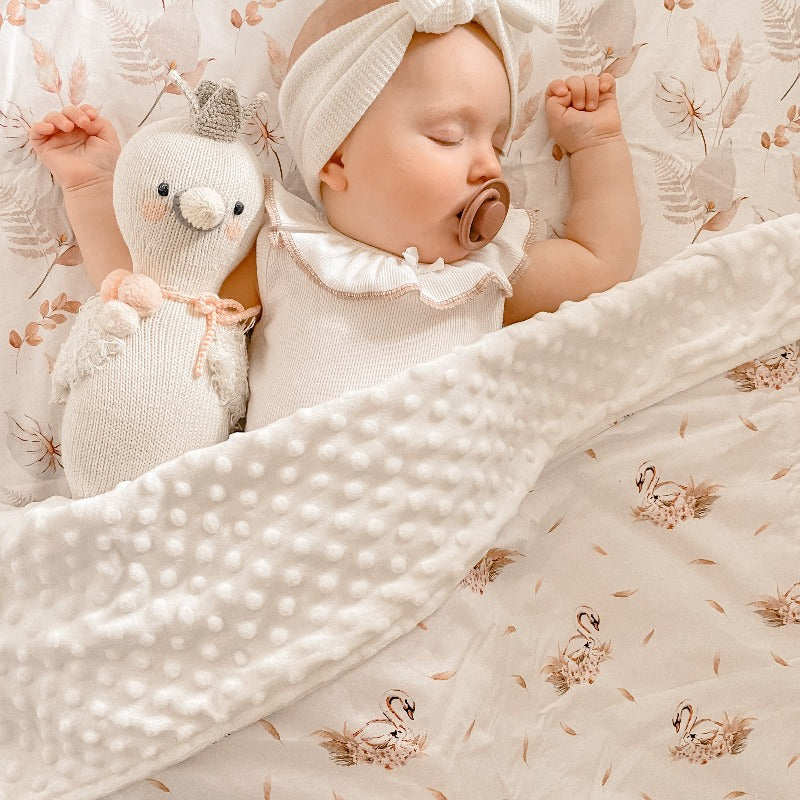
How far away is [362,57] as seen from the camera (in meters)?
0.97

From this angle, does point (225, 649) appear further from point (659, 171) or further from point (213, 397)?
point (659, 171)

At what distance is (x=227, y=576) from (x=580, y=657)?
440 mm

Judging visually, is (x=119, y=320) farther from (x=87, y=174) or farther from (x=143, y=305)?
(x=87, y=174)

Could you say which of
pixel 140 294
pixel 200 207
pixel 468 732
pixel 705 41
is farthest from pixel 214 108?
pixel 468 732

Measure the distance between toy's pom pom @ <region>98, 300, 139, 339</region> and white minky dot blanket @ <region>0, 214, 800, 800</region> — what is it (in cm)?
16

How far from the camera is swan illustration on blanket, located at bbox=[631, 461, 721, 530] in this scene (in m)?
1.06

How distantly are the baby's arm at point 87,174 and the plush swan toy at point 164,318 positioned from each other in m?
0.08

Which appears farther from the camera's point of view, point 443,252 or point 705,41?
point 705,41

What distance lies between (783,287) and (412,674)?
2.18 feet

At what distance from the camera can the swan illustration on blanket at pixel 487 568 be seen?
39.7 inches

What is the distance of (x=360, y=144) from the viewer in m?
1.00

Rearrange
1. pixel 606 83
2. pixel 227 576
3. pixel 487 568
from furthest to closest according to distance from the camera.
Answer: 1. pixel 606 83
2. pixel 487 568
3. pixel 227 576

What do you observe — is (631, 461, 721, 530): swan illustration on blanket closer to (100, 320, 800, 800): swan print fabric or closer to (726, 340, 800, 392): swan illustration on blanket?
(100, 320, 800, 800): swan print fabric

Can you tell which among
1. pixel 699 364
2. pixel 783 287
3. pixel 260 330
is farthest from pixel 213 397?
pixel 783 287
